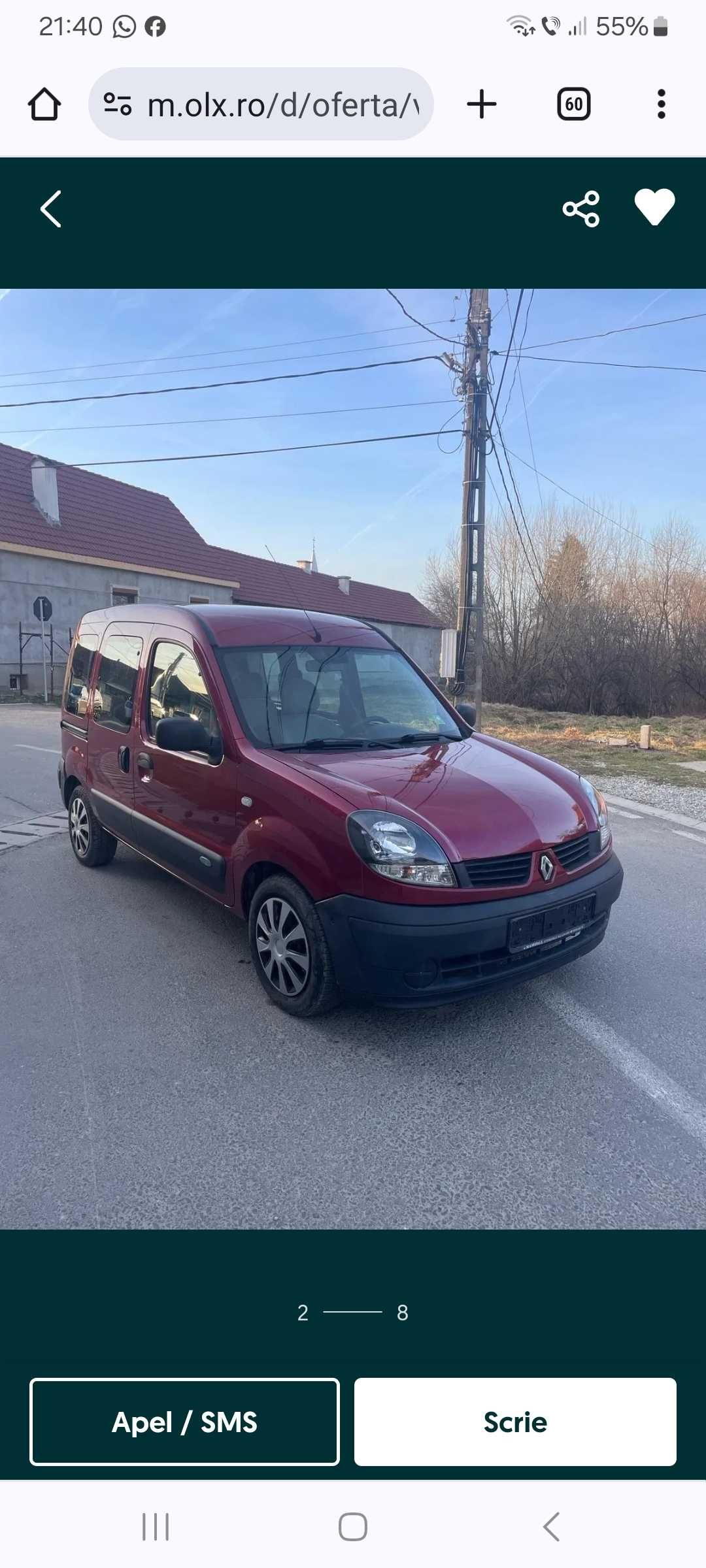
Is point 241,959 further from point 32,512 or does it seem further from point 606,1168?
point 32,512

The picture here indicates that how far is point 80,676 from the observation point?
6129mm

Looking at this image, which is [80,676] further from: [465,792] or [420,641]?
[420,641]

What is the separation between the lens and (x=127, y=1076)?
10.5 ft

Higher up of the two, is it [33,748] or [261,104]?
[261,104]

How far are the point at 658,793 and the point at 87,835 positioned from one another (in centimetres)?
677

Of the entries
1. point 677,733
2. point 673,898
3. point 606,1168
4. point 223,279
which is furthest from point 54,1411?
point 677,733

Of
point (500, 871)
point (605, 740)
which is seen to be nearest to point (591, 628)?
point (605, 740)

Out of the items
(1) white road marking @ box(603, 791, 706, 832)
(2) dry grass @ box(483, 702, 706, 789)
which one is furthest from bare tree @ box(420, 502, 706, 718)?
(1) white road marking @ box(603, 791, 706, 832)

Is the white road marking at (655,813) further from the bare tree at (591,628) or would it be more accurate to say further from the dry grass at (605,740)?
the bare tree at (591,628)

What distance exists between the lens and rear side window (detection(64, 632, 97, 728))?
5969 millimetres

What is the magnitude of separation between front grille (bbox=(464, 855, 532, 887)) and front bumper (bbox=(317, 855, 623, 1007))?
0.23ft

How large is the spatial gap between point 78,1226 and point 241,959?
2111 mm

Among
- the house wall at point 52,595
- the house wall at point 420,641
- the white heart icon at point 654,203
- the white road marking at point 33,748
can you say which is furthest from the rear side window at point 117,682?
the house wall at point 420,641

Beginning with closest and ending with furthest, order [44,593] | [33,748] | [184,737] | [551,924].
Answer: [551,924] → [184,737] → [33,748] → [44,593]
